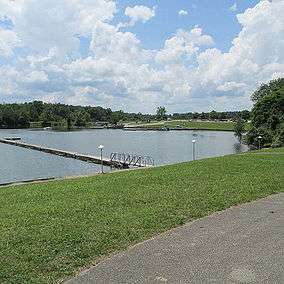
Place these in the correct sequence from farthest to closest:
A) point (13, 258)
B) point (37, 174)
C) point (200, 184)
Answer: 1. point (37, 174)
2. point (200, 184)
3. point (13, 258)

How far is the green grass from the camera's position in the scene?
674 cm

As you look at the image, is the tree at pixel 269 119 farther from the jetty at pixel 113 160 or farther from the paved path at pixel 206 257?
the paved path at pixel 206 257

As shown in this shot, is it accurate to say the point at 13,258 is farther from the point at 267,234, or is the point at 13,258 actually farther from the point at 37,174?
the point at 37,174

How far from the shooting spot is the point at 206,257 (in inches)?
270

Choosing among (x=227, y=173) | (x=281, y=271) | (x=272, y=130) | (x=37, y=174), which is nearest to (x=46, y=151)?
(x=37, y=174)

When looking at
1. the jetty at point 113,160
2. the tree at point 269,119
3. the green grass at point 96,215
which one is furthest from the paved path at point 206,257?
the tree at point 269,119

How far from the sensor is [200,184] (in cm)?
1370

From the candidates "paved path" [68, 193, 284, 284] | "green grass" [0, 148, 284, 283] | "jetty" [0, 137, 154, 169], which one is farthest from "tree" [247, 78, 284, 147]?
"paved path" [68, 193, 284, 284]

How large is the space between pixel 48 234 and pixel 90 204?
2798mm

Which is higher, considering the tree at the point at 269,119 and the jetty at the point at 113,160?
the tree at the point at 269,119

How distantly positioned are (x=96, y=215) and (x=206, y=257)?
3.16 metres

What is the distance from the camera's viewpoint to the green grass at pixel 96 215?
6738 mm

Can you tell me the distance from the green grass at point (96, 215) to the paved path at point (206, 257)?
→ 15.1 inches

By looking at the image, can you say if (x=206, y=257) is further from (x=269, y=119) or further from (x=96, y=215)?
(x=269, y=119)
